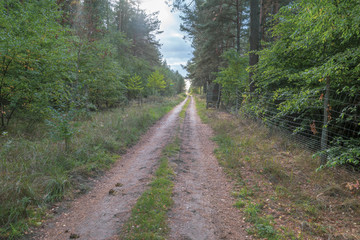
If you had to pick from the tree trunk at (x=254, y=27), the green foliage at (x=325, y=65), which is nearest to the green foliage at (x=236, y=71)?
the tree trunk at (x=254, y=27)

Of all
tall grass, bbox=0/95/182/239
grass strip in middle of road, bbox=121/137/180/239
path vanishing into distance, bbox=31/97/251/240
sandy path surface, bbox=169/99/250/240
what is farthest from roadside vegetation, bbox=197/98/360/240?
tall grass, bbox=0/95/182/239

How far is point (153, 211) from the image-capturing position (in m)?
3.35

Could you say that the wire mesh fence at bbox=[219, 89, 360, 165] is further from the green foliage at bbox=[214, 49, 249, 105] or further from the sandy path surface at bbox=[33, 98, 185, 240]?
the green foliage at bbox=[214, 49, 249, 105]

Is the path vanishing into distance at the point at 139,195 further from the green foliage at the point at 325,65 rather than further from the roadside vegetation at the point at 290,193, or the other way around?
the green foliage at the point at 325,65

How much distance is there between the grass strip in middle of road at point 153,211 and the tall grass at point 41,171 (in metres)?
1.54

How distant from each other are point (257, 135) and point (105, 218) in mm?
6643

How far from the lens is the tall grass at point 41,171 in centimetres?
304

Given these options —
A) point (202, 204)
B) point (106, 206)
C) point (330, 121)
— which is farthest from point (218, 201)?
point (330, 121)

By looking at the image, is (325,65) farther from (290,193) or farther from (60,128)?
(60,128)

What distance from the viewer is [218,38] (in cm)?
1677

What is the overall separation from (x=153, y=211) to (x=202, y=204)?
3.48 feet

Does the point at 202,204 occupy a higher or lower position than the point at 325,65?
lower

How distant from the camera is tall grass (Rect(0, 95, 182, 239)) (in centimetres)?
304

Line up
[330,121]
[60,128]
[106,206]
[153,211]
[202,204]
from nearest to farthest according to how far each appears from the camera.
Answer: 1. [153,211]
2. [106,206]
3. [202,204]
4. [330,121]
5. [60,128]
